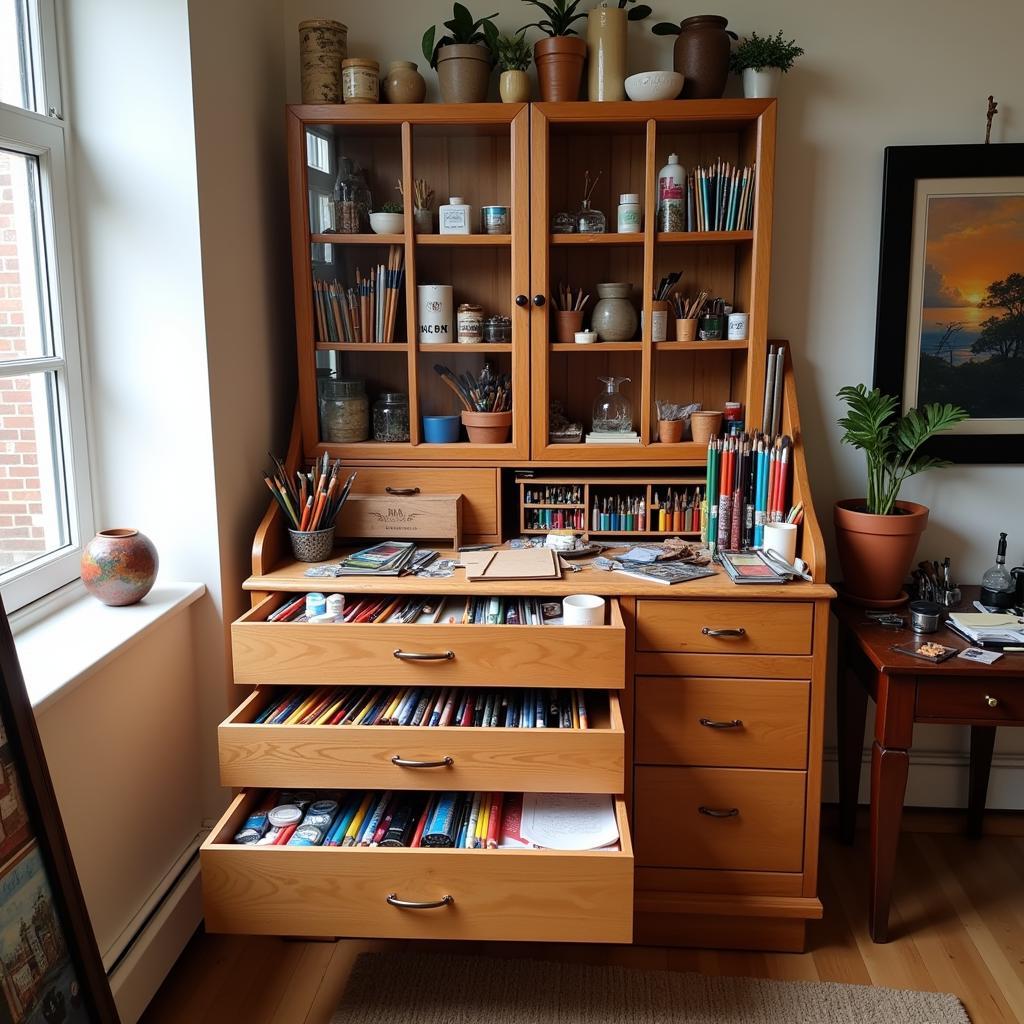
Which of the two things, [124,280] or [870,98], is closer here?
[124,280]

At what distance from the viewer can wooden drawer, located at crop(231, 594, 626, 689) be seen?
6.21 feet

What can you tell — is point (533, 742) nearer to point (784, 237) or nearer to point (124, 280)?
point (124, 280)

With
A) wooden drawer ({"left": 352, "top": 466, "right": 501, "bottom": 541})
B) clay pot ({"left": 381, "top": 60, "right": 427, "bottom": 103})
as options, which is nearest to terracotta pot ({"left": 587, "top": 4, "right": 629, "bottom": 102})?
clay pot ({"left": 381, "top": 60, "right": 427, "bottom": 103})

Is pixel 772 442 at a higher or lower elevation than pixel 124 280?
lower

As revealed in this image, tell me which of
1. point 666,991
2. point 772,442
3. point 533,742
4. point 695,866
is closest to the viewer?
point 533,742

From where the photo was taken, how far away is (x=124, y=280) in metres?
2.00

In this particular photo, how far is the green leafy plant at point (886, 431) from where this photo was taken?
2275 millimetres

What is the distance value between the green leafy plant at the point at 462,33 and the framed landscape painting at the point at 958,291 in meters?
1.03

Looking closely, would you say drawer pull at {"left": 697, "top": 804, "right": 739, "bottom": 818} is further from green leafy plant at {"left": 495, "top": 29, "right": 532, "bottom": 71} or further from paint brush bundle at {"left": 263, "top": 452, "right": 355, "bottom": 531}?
green leafy plant at {"left": 495, "top": 29, "right": 532, "bottom": 71}

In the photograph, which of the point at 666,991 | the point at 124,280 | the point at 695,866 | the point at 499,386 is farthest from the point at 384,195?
the point at 666,991

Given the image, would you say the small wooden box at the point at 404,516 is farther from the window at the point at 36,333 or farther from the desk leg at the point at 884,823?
the desk leg at the point at 884,823

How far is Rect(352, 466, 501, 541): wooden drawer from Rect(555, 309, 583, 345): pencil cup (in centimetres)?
38

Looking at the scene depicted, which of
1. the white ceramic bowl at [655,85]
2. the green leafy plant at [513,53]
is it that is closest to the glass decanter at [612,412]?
the white ceramic bowl at [655,85]

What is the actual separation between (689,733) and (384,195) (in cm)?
154
